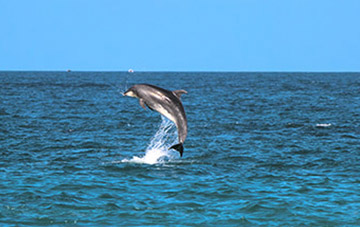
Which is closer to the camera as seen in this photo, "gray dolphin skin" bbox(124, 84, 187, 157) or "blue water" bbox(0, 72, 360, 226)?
"gray dolphin skin" bbox(124, 84, 187, 157)

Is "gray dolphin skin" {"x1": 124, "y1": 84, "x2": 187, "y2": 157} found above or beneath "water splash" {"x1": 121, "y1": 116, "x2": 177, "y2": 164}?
beneath

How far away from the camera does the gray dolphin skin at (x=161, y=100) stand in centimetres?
1515

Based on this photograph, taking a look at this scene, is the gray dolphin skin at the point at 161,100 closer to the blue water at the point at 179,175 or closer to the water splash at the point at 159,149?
the blue water at the point at 179,175

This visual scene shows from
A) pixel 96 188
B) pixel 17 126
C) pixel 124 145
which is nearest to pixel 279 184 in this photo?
pixel 96 188

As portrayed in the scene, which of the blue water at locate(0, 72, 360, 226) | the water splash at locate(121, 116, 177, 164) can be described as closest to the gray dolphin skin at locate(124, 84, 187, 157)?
the blue water at locate(0, 72, 360, 226)

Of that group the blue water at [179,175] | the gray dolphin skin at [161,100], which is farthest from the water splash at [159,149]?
the gray dolphin skin at [161,100]

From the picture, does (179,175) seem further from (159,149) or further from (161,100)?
(161,100)

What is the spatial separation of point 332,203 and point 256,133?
64.0 feet

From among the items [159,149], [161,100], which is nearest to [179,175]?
[159,149]

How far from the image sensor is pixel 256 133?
128 feet

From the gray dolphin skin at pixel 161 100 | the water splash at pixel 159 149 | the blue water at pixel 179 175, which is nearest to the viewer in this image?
the gray dolphin skin at pixel 161 100

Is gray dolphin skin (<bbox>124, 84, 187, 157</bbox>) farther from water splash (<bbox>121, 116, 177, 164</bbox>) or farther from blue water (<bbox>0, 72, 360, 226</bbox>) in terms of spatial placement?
water splash (<bbox>121, 116, 177, 164</bbox>)

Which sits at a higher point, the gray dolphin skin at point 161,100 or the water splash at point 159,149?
the water splash at point 159,149

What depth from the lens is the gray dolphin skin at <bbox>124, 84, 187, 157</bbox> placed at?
15148mm
